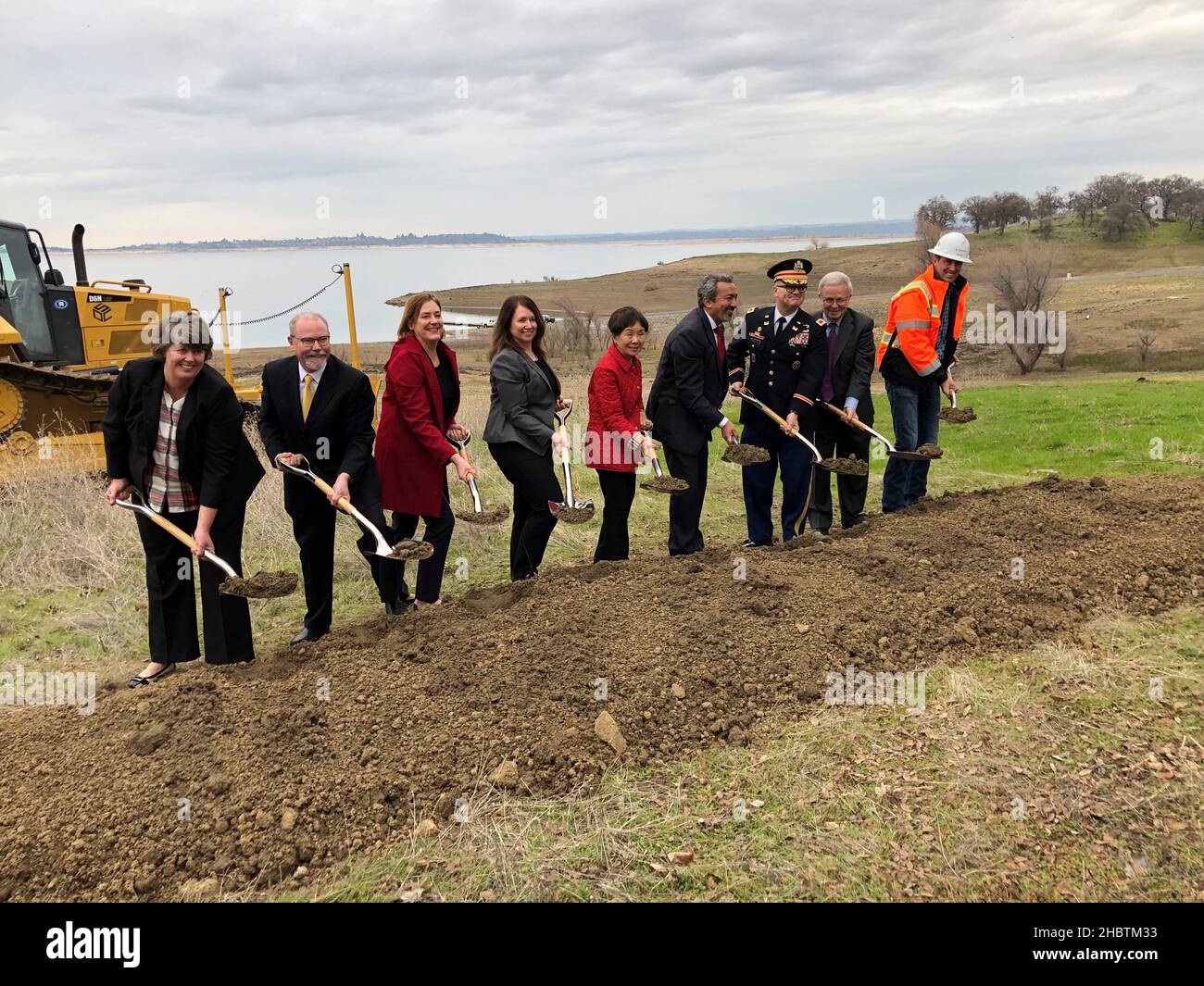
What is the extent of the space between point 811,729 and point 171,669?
301cm

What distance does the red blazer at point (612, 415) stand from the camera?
17.7ft

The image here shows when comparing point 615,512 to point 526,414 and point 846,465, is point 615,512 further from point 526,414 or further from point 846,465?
point 846,465

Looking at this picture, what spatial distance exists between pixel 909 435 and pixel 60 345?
905 cm

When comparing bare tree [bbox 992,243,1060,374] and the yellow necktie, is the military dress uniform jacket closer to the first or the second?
the yellow necktie

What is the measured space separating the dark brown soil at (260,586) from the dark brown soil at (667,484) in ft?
6.71

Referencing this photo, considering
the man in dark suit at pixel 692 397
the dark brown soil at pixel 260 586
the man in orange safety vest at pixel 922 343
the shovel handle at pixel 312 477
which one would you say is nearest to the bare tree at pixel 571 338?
the man in orange safety vest at pixel 922 343

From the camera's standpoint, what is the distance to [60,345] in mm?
10422

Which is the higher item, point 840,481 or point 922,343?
point 922,343

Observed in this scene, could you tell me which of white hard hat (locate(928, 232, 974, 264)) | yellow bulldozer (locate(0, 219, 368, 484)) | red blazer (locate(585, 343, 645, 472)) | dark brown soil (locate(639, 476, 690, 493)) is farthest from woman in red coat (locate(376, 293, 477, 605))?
yellow bulldozer (locate(0, 219, 368, 484))

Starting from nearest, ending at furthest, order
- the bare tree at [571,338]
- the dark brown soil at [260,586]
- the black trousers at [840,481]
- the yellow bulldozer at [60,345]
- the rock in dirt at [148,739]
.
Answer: the rock in dirt at [148,739] → the dark brown soil at [260,586] → the black trousers at [840,481] → the yellow bulldozer at [60,345] → the bare tree at [571,338]

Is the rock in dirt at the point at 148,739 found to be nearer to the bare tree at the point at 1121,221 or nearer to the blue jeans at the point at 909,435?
the blue jeans at the point at 909,435

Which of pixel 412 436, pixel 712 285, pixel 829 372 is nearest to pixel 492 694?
pixel 412 436

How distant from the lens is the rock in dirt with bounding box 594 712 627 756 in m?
3.57

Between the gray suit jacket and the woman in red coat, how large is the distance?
9.5 inches
